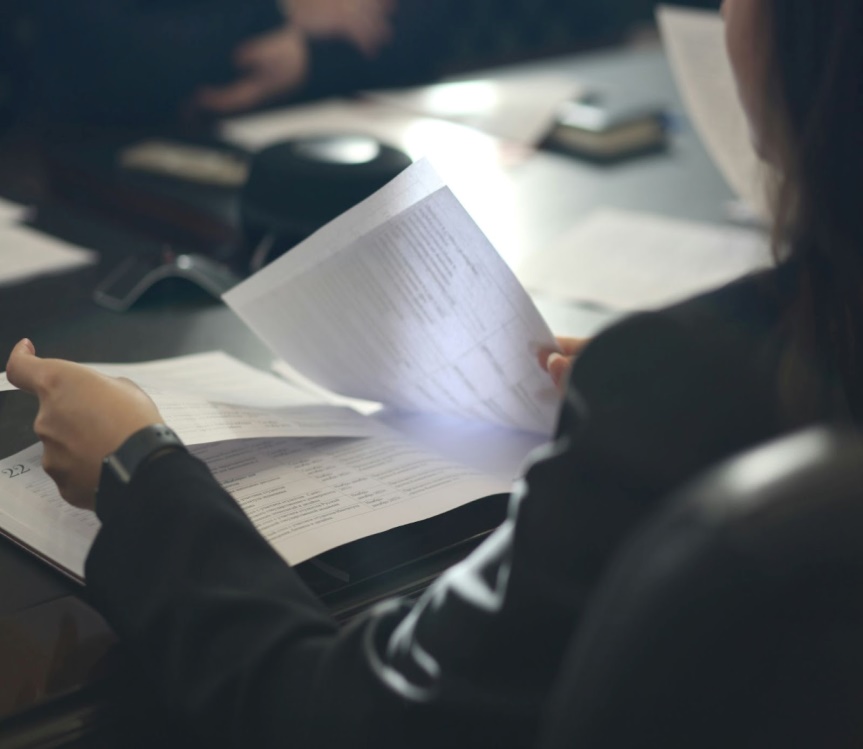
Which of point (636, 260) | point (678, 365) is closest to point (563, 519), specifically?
point (678, 365)

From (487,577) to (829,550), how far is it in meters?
0.19

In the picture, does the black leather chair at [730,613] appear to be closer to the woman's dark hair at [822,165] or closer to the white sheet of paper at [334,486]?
the woman's dark hair at [822,165]

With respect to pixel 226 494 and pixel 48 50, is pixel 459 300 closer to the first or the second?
pixel 226 494

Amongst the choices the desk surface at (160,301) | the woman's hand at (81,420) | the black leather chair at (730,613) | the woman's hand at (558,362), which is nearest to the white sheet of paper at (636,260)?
the desk surface at (160,301)

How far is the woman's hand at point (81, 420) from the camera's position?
66cm

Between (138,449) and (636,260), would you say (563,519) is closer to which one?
(138,449)

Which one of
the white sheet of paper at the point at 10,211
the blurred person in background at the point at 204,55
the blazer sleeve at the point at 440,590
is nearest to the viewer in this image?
the blazer sleeve at the point at 440,590

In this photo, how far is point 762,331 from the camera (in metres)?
0.50

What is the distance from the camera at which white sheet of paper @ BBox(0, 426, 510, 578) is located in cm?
68

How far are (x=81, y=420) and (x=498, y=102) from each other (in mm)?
1398

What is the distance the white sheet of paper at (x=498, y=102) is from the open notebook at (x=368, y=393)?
0.98 m

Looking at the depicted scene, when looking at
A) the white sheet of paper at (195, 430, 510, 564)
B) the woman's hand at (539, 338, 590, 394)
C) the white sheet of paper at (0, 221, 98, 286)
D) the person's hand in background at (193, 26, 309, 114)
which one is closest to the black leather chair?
the white sheet of paper at (195, 430, 510, 564)

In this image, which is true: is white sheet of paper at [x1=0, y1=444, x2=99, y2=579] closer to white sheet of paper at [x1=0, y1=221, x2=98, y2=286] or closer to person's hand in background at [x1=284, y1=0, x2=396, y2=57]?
white sheet of paper at [x1=0, y1=221, x2=98, y2=286]

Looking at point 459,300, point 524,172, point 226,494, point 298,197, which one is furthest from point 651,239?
point 226,494
